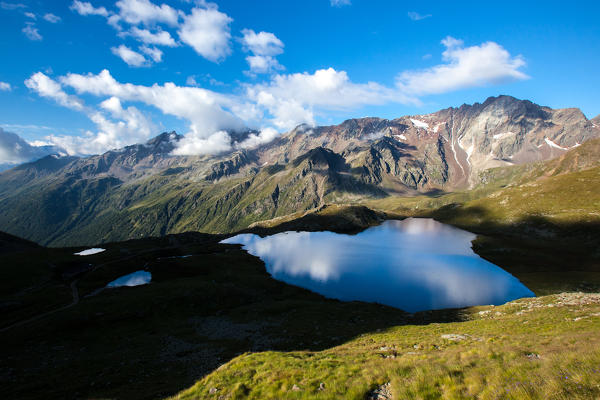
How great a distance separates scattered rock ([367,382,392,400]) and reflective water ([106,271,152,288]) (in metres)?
80.4

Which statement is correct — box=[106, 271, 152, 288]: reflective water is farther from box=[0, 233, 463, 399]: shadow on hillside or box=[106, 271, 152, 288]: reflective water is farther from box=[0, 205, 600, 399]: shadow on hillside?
box=[0, 233, 463, 399]: shadow on hillside

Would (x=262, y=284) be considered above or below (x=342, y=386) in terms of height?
below

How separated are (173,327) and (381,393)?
40.3 meters

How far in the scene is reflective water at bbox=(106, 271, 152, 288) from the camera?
245 feet

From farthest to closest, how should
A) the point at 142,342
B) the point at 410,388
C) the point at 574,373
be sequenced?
the point at 142,342, the point at 410,388, the point at 574,373

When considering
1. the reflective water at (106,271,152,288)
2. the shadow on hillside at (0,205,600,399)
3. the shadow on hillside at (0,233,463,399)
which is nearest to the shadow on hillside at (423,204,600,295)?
the shadow on hillside at (0,205,600,399)

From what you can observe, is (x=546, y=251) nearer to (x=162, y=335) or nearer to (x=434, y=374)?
(x=434, y=374)

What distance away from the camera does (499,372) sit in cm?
1106

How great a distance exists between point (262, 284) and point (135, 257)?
6885 centimetres

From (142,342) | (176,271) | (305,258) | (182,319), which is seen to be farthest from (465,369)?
(305,258)

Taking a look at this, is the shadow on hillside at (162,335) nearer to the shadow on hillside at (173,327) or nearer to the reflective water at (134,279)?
the shadow on hillside at (173,327)

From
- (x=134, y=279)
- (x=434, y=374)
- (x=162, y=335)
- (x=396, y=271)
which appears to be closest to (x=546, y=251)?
(x=396, y=271)

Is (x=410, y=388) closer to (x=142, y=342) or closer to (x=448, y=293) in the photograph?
(x=142, y=342)

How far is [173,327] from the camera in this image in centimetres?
4081
